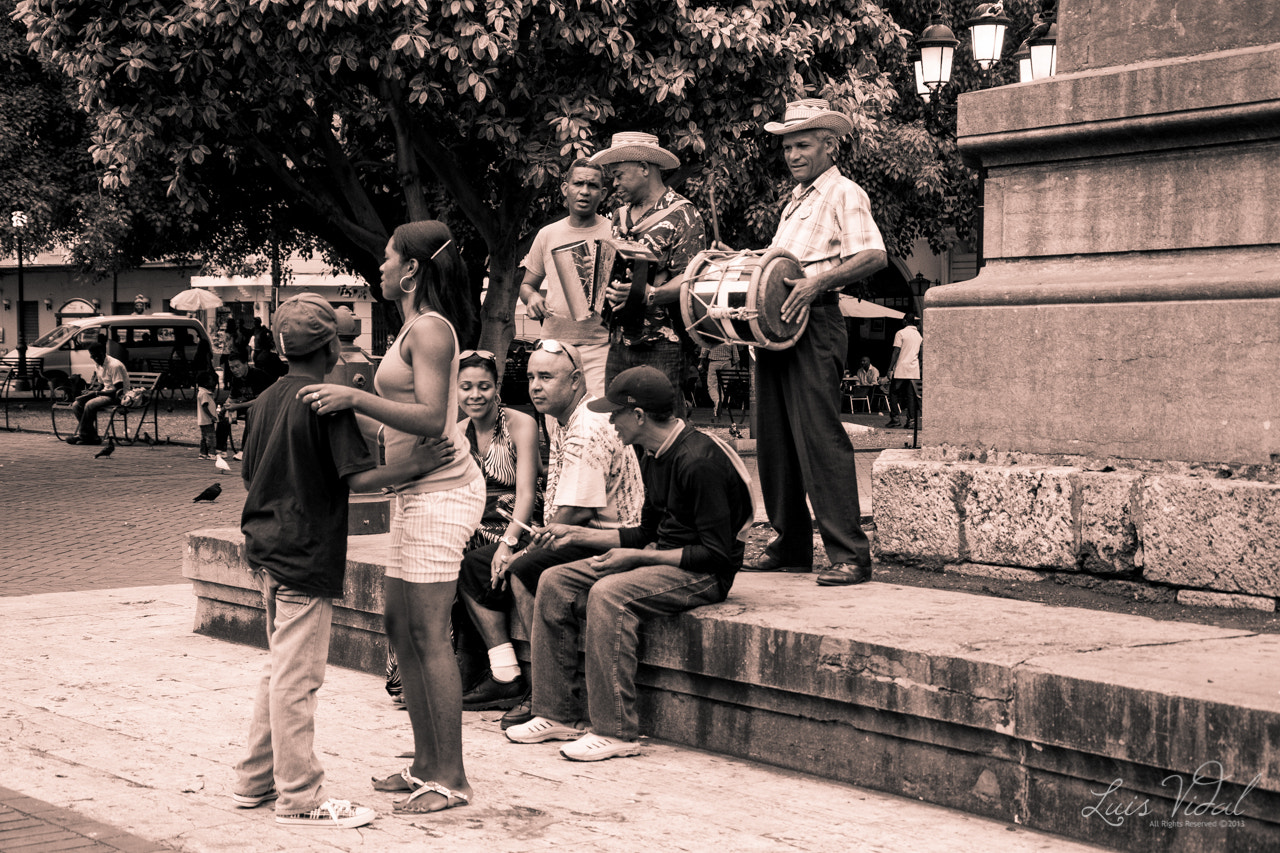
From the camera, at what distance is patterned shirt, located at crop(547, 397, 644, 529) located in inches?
221

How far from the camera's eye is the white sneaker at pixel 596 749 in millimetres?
5027

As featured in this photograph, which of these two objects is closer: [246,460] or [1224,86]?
[246,460]

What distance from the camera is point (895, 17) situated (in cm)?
2364

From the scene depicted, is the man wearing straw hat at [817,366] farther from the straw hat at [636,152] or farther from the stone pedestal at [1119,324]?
the straw hat at [636,152]

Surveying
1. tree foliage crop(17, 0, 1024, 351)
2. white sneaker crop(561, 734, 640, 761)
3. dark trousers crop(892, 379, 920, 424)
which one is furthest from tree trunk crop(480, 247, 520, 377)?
white sneaker crop(561, 734, 640, 761)

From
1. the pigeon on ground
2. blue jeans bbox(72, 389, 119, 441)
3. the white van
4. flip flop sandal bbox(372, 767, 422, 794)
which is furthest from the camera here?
the white van

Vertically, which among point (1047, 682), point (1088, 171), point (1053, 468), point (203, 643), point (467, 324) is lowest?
point (203, 643)

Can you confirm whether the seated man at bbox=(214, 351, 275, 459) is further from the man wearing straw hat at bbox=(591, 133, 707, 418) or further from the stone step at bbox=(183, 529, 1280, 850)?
Result: the stone step at bbox=(183, 529, 1280, 850)

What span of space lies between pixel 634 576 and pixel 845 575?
1029 millimetres

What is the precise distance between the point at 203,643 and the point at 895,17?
19048mm

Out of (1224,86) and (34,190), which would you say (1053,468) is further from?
(34,190)

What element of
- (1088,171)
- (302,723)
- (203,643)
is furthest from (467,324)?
(203,643)

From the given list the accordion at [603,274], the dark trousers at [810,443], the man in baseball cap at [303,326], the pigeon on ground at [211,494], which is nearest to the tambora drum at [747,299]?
the dark trousers at [810,443]

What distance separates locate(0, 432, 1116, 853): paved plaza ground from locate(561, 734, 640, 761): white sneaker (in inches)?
1.6
